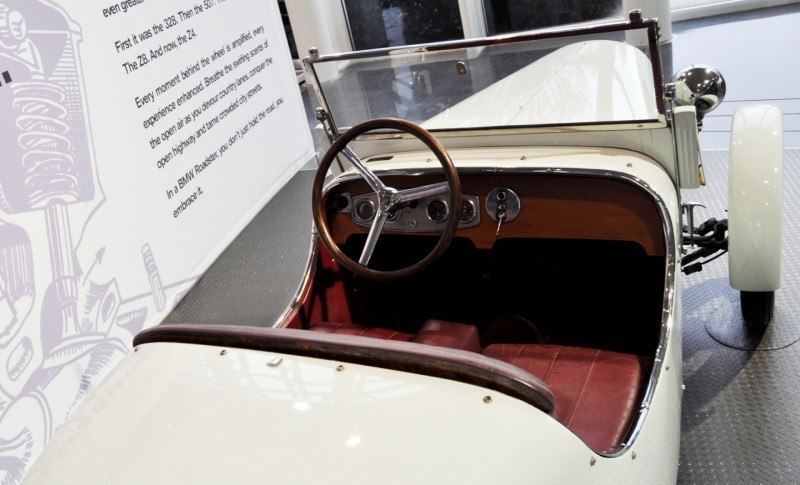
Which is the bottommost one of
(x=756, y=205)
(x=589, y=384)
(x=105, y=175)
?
(x=589, y=384)

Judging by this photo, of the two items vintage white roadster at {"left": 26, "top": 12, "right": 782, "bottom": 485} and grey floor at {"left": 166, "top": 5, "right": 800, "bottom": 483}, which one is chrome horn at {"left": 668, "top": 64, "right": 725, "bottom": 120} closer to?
vintage white roadster at {"left": 26, "top": 12, "right": 782, "bottom": 485}

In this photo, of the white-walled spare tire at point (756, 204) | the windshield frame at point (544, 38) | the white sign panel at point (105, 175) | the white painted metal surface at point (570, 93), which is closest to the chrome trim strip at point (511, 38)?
the windshield frame at point (544, 38)

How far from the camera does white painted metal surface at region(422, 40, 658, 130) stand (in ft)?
8.16

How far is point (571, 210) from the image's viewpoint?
→ 2.35 m

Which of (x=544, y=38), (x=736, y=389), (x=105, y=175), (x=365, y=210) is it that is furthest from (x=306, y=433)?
(x=105, y=175)

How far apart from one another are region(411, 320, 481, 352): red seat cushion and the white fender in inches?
35.3

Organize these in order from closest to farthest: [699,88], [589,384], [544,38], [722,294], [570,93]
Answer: [589,384] → [544,38] → [699,88] → [570,93] → [722,294]

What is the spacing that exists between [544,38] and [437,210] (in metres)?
0.62

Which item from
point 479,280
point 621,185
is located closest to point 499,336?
point 479,280

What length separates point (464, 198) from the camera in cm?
247

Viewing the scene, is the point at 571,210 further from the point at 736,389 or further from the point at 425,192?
the point at 736,389

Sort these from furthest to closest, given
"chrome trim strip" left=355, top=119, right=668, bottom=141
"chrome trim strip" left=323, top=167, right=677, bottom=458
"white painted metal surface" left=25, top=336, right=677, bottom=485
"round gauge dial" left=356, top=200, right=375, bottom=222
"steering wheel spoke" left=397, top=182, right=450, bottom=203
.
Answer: "round gauge dial" left=356, top=200, right=375, bottom=222
"chrome trim strip" left=355, top=119, right=668, bottom=141
"steering wheel spoke" left=397, top=182, right=450, bottom=203
"chrome trim strip" left=323, top=167, right=677, bottom=458
"white painted metal surface" left=25, top=336, right=677, bottom=485

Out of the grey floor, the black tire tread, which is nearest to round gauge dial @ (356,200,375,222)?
the grey floor

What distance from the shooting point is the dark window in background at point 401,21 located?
7.66 meters
